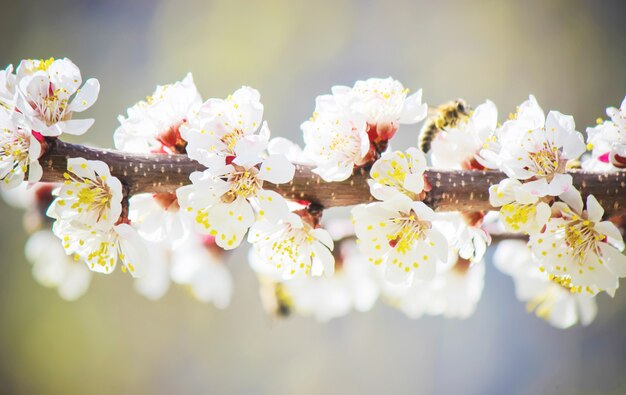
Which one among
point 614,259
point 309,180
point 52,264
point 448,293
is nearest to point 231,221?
point 309,180

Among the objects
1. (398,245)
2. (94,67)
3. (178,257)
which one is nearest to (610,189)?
(398,245)

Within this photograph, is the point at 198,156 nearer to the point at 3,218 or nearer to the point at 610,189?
the point at 610,189

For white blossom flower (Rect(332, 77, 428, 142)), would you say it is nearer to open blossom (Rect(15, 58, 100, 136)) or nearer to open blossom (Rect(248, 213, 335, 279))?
open blossom (Rect(248, 213, 335, 279))

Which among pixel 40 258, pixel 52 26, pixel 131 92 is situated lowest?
pixel 40 258

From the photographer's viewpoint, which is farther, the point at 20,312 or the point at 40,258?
the point at 20,312

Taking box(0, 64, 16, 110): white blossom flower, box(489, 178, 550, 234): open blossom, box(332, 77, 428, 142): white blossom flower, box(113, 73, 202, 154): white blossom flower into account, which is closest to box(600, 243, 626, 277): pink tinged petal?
box(489, 178, 550, 234): open blossom

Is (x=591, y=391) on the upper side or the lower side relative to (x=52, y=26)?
lower
